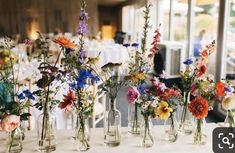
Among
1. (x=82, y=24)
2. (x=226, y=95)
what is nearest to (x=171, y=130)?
(x=226, y=95)

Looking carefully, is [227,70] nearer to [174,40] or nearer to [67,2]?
[174,40]

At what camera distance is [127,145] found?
4.92 feet

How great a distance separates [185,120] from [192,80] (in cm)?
22

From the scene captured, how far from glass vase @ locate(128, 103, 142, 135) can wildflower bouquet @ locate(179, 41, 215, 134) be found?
0.75 feet

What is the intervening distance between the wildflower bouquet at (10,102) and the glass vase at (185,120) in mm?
768

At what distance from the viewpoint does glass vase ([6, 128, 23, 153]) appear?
140 cm

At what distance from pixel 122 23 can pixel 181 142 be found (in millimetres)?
12957

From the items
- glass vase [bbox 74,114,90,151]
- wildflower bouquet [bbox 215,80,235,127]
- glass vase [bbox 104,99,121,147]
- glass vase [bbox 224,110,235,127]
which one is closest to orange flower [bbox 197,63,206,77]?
wildflower bouquet [bbox 215,80,235,127]

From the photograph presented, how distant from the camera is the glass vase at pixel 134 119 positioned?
5.14ft

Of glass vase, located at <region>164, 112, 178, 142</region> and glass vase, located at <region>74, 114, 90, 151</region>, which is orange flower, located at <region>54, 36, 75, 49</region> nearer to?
glass vase, located at <region>74, 114, 90, 151</region>

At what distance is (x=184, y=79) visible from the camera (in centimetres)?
157

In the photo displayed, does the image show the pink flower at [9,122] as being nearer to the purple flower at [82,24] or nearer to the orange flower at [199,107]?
the purple flower at [82,24]

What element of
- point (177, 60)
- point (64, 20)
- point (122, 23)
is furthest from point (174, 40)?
point (122, 23)

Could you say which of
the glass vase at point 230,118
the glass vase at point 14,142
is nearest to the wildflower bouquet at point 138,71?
the glass vase at point 230,118
